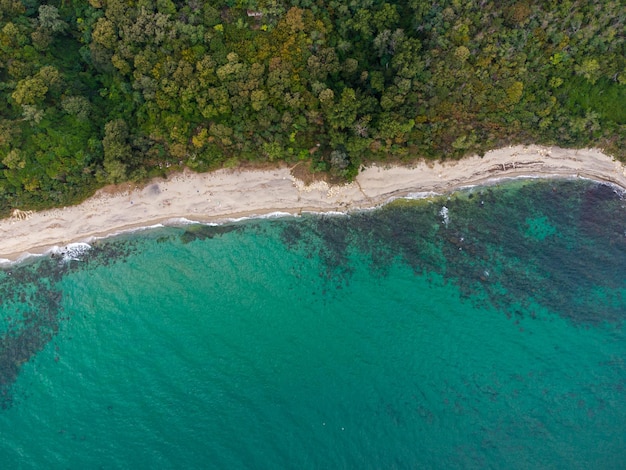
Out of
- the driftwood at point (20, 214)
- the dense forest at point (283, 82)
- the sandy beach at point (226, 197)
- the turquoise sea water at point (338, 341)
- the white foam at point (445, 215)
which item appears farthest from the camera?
the white foam at point (445, 215)

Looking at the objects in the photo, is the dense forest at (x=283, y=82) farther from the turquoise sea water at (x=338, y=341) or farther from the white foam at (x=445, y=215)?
the turquoise sea water at (x=338, y=341)

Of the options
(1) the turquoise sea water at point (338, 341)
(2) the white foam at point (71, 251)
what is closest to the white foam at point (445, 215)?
(1) the turquoise sea water at point (338, 341)

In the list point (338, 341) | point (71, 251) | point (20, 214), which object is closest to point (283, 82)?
point (338, 341)

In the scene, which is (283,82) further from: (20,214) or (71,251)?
(20,214)

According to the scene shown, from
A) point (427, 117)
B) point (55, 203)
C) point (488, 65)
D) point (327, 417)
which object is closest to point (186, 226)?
point (55, 203)

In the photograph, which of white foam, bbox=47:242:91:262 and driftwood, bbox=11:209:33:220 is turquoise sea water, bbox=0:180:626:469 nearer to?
white foam, bbox=47:242:91:262
